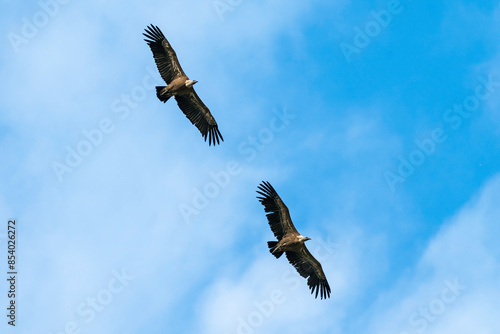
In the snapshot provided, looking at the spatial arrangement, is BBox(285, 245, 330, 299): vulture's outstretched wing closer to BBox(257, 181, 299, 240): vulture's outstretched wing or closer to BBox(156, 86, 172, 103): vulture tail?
BBox(257, 181, 299, 240): vulture's outstretched wing

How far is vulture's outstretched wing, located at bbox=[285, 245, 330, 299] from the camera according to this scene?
42.7 m

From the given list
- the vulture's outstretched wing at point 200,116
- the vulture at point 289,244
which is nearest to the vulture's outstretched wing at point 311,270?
the vulture at point 289,244

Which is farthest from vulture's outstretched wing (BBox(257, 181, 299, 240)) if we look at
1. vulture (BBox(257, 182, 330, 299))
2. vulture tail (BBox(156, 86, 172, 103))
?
vulture tail (BBox(156, 86, 172, 103))

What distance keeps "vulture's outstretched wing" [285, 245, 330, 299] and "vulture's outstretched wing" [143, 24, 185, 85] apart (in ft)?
35.6

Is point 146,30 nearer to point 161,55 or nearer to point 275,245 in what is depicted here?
point 161,55

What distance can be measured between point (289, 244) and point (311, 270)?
2.53 m

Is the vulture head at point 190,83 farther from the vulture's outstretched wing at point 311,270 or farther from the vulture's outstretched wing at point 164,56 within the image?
the vulture's outstretched wing at point 311,270

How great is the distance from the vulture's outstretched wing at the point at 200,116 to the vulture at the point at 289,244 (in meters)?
5.61

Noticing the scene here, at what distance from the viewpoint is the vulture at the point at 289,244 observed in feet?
134

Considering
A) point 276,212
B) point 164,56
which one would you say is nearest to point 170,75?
point 164,56

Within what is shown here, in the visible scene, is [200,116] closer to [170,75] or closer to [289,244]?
[170,75]

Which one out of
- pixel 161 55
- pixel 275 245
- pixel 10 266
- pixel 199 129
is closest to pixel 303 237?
pixel 275 245

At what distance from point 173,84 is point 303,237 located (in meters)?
10.0

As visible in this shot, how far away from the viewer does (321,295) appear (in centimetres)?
4306
